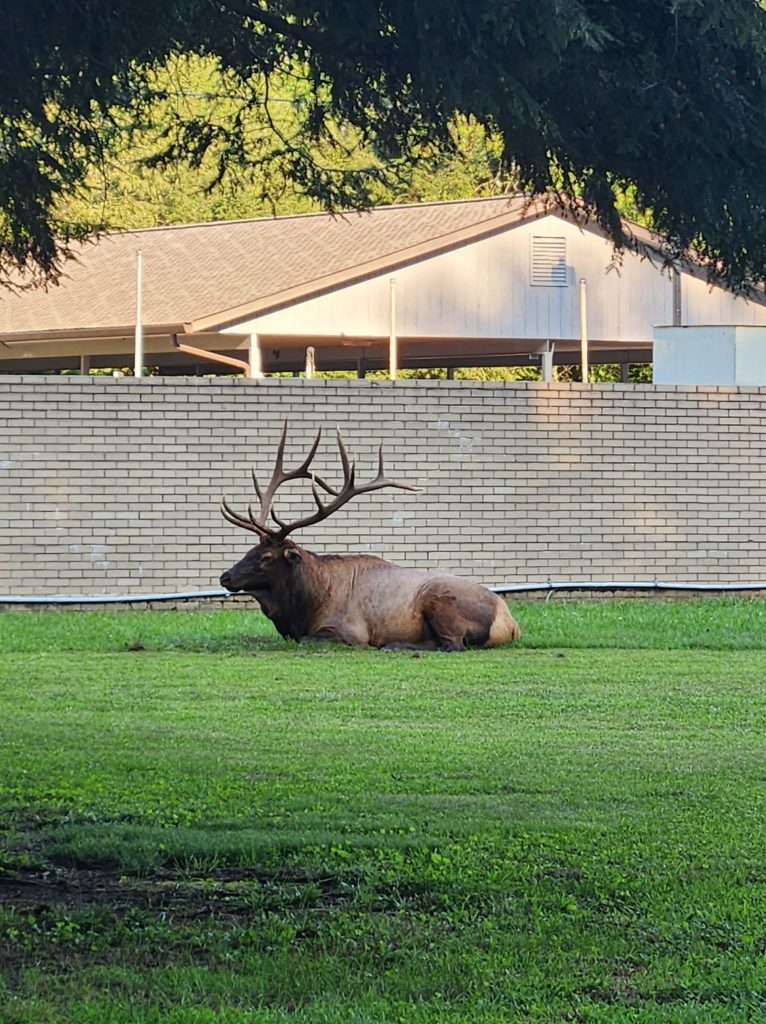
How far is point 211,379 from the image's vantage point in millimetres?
18281

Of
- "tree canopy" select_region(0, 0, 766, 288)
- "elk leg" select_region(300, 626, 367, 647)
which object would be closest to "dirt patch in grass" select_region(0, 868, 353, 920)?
"tree canopy" select_region(0, 0, 766, 288)

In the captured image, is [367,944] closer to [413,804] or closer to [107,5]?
[413,804]

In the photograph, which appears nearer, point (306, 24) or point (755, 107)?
point (755, 107)

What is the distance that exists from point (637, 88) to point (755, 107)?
1.38ft

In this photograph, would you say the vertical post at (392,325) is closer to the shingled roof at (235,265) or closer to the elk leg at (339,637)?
the shingled roof at (235,265)

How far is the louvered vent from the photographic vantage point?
91.4ft

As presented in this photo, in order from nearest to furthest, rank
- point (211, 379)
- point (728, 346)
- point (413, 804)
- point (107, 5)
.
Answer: point (107, 5) < point (413, 804) < point (211, 379) < point (728, 346)

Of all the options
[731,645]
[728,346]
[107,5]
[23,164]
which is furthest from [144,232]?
[107,5]

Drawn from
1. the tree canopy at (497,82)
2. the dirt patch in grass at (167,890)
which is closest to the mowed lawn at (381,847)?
the dirt patch in grass at (167,890)

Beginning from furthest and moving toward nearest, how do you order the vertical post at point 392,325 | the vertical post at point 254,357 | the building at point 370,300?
1. the building at point 370,300
2. the vertical post at point 392,325
3. the vertical post at point 254,357

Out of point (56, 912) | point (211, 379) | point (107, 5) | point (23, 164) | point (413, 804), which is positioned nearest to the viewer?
point (56, 912)

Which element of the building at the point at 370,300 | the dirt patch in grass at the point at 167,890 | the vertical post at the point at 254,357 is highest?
the building at the point at 370,300

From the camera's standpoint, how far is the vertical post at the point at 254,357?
2492 centimetres

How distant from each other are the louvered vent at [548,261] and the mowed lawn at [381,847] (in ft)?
51.6
